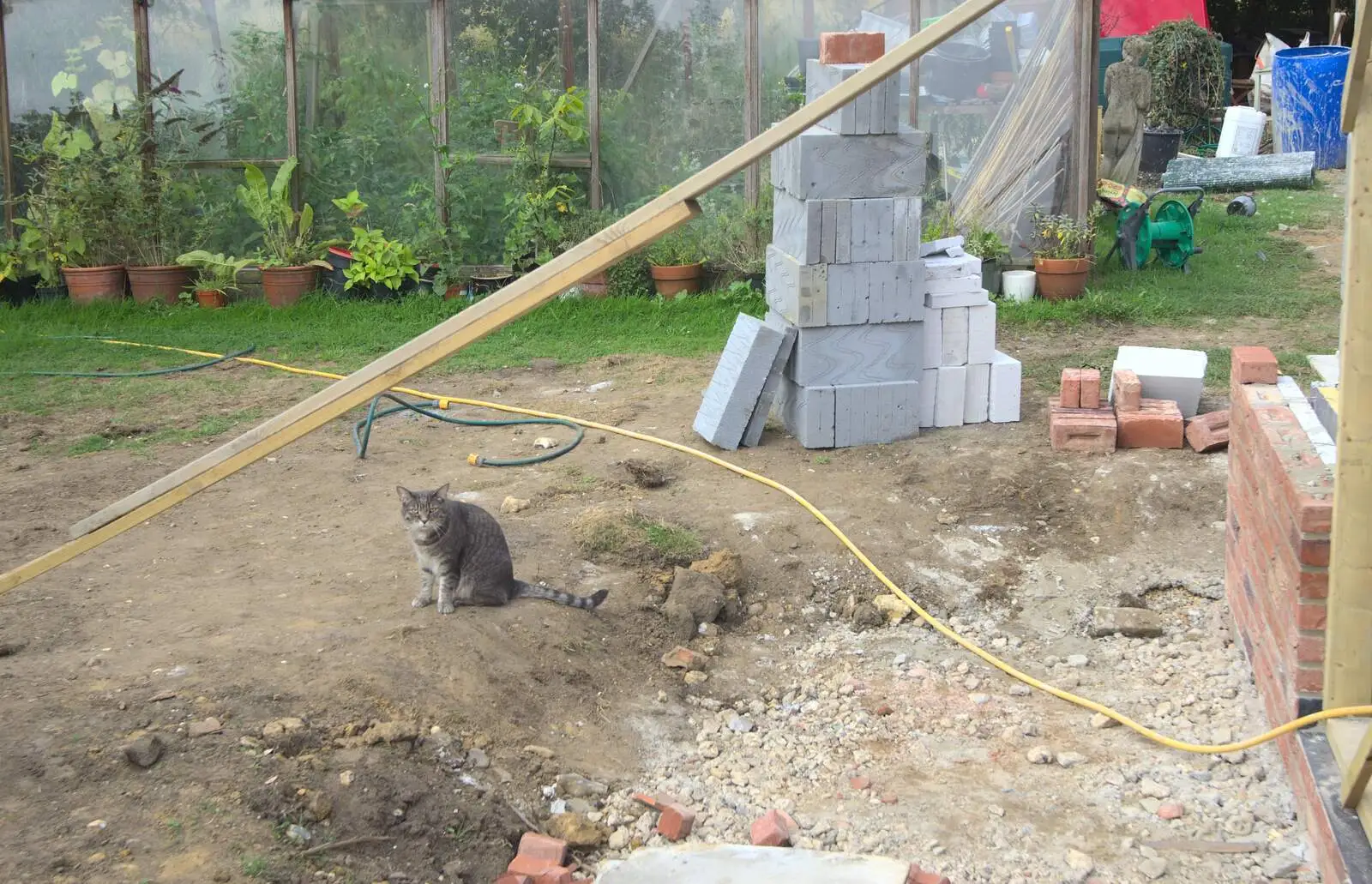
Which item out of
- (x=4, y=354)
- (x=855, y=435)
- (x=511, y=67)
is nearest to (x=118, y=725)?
(x=855, y=435)

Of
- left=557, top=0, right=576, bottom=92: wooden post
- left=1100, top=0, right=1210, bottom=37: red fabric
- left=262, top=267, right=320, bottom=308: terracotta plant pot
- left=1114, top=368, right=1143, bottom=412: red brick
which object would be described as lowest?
left=1114, top=368, right=1143, bottom=412: red brick

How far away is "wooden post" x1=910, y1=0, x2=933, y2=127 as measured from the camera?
11.6 meters

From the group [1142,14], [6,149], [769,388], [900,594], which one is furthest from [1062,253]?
[1142,14]

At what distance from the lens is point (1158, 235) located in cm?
1177

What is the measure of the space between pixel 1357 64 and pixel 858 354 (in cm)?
437

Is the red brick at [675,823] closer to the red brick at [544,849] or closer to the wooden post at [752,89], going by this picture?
the red brick at [544,849]

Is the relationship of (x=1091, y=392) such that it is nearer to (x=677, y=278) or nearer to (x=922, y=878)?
(x=922, y=878)

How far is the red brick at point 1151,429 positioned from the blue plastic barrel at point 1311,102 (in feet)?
36.2

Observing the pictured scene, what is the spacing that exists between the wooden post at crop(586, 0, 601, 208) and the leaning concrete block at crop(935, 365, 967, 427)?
504 cm

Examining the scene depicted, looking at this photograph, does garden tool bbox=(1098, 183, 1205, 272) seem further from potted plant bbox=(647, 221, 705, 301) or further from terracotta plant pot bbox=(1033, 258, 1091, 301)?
potted plant bbox=(647, 221, 705, 301)

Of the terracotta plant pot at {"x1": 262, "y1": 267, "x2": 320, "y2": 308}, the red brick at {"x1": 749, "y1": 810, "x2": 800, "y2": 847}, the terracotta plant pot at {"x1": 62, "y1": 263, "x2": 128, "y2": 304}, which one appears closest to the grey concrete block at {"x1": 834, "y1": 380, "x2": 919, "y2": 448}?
the red brick at {"x1": 749, "y1": 810, "x2": 800, "y2": 847}

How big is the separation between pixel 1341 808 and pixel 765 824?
1.68 meters

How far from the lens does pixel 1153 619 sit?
5914 millimetres

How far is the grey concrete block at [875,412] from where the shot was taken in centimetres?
794
